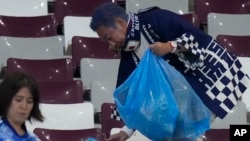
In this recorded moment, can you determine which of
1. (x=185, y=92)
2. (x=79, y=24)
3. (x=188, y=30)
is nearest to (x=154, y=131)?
(x=185, y=92)

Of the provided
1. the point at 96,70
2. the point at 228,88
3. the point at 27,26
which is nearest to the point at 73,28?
the point at 27,26

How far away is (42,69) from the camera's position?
16.9 feet

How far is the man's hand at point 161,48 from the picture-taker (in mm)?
3500

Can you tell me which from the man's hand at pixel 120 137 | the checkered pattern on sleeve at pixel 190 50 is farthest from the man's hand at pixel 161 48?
the man's hand at pixel 120 137

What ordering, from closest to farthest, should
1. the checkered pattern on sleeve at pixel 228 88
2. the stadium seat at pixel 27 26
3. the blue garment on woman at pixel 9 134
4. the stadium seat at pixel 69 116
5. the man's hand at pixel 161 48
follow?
the blue garment on woman at pixel 9 134 < the man's hand at pixel 161 48 < the checkered pattern on sleeve at pixel 228 88 < the stadium seat at pixel 69 116 < the stadium seat at pixel 27 26

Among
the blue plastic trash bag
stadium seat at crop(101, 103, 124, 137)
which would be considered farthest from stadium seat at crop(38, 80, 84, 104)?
the blue plastic trash bag

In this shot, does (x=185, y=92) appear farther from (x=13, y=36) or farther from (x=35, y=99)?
(x=13, y=36)

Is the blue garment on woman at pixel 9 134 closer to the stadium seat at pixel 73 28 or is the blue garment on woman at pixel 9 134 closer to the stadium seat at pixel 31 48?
the stadium seat at pixel 31 48

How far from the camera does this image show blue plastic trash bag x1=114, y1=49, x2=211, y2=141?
3529 millimetres

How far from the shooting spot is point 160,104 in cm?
354

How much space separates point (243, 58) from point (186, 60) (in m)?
1.79

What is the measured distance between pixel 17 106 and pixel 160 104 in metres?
0.67

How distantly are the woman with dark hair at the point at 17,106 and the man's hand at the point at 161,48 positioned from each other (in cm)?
58

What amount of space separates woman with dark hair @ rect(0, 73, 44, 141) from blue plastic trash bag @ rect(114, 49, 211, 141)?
52cm
